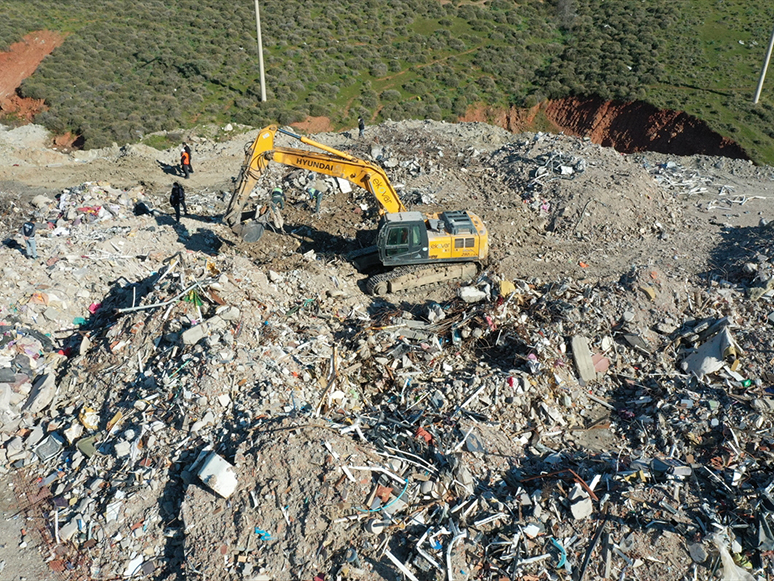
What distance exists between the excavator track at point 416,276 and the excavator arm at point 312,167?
69.4 inches

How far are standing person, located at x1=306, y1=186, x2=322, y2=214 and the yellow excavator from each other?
11.1ft

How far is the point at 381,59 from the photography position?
34750 millimetres

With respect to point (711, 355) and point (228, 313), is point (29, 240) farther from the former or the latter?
point (711, 355)

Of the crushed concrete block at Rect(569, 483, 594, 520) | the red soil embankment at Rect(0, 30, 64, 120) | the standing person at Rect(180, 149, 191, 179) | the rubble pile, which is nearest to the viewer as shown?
the rubble pile

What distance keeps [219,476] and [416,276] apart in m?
7.99

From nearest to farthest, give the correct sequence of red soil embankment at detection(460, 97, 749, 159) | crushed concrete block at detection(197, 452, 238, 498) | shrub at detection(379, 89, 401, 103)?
crushed concrete block at detection(197, 452, 238, 498) < red soil embankment at detection(460, 97, 749, 159) < shrub at detection(379, 89, 401, 103)

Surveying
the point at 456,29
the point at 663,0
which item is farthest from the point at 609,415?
the point at 663,0

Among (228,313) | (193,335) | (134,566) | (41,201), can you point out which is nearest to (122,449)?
(134,566)

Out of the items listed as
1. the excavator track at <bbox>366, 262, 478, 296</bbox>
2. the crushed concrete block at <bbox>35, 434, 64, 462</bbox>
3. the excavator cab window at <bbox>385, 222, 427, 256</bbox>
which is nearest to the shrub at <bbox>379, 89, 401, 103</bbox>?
the excavator track at <bbox>366, 262, 478, 296</bbox>

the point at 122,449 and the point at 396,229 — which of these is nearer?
the point at 122,449

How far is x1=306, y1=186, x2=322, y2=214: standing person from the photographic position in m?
19.6

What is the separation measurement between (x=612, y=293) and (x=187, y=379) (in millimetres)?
9503

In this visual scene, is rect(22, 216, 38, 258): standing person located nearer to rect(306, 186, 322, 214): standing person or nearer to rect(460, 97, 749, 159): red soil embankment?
rect(306, 186, 322, 214): standing person

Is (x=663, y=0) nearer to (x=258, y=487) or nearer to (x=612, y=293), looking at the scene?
(x=612, y=293)
